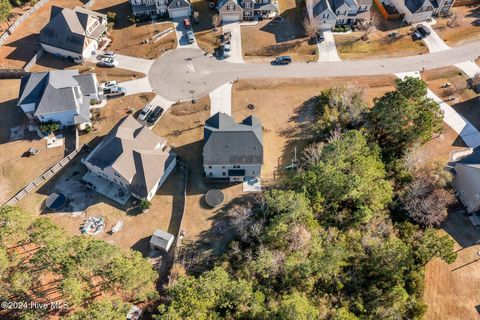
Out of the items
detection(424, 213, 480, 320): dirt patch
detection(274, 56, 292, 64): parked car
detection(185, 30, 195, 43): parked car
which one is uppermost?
detection(185, 30, 195, 43): parked car

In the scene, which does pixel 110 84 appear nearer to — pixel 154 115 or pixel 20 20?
pixel 154 115

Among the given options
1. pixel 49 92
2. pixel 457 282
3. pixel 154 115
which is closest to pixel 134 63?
pixel 154 115

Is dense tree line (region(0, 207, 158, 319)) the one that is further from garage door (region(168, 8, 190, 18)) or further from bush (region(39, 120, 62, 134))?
garage door (region(168, 8, 190, 18))

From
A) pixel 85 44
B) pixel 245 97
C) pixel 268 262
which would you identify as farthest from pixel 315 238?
pixel 85 44

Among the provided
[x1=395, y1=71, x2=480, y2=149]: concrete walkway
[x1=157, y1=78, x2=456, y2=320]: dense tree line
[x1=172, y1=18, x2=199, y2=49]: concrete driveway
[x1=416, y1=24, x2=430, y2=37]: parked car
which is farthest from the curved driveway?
[x1=157, y1=78, x2=456, y2=320]: dense tree line

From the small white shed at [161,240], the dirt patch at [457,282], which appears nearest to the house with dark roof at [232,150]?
the small white shed at [161,240]

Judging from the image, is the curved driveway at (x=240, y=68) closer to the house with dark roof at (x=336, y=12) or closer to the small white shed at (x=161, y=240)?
the house with dark roof at (x=336, y=12)
